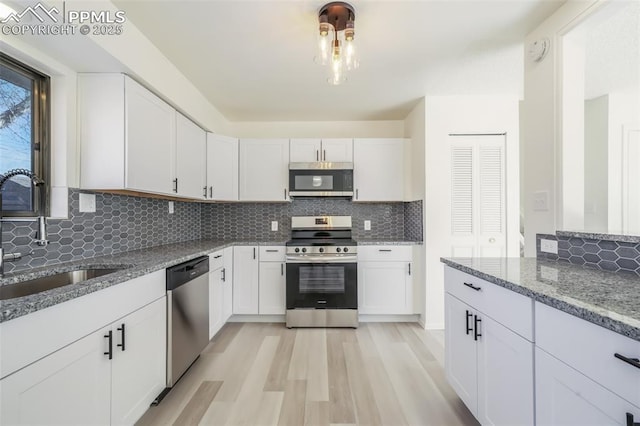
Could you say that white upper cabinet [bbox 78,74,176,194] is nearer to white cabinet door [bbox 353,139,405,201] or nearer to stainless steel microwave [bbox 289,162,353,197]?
stainless steel microwave [bbox 289,162,353,197]

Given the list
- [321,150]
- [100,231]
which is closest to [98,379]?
[100,231]

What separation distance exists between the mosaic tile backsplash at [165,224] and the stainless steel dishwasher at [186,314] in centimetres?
62

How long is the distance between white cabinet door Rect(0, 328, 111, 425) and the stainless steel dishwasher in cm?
51

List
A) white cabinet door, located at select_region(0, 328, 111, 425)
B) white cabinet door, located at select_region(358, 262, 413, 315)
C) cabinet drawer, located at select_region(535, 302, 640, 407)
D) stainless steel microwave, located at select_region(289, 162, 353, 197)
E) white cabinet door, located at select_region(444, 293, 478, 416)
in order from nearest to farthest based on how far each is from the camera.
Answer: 1. cabinet drawer, located at select_region(535, 302, 640, 407)
2. white cabinet door, located at select_region(0, 328, 111, 425)
3. white cabinet door, located at select_region(444, 293, 478, 416)
4. white cabinet door, located at select_region(358, 262, 413, 315)
5. stainless steel microwave, located at select_region(289, 162, 353, 197)

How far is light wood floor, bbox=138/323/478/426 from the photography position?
161 cm

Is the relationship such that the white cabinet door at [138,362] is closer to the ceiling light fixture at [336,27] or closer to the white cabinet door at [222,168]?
the white cabinet door at [222,168]

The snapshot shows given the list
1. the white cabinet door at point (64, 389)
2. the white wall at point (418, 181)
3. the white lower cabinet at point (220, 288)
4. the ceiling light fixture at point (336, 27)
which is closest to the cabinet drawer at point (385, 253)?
the white wall at point (418, 181)

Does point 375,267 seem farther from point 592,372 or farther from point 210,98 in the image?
point 210,98

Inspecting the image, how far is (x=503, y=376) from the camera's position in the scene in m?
1.19

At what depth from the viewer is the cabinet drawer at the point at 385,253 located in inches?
118

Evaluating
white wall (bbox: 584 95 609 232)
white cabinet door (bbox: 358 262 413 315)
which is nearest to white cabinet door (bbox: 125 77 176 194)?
white cabinet door (bbox: 358 262 413 315)

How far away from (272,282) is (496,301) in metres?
2.27

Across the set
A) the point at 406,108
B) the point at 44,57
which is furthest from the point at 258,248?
the point at 406,108

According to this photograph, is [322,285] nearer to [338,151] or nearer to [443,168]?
[338,151]
